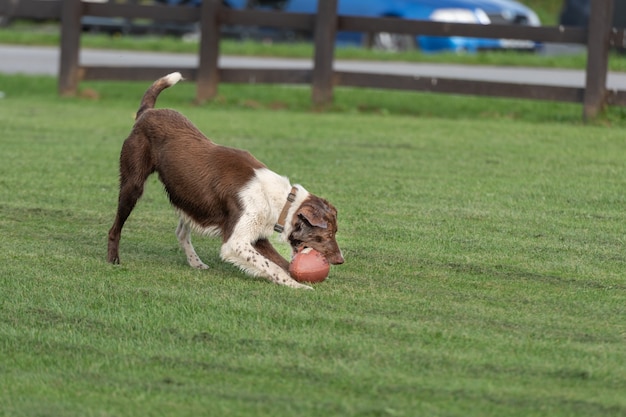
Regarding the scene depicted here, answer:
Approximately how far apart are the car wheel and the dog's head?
1648 cm

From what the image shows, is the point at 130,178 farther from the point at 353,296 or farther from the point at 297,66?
the point at 297,66

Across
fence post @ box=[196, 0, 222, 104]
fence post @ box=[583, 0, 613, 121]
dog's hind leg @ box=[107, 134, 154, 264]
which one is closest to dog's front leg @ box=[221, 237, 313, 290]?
dog's hind leg @ box=[107, 134, 154, 264]

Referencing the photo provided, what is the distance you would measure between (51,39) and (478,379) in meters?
21.9

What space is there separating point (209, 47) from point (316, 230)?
860 cm

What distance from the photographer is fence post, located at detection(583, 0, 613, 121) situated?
13.0 metres

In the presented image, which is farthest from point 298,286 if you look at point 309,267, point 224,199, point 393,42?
point 393,42

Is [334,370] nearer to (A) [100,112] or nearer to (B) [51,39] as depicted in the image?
(A) [100,112]

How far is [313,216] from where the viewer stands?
20.6ft

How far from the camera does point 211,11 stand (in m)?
14.4

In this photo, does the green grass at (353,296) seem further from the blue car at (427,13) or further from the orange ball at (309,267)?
the blue car at (427,13)

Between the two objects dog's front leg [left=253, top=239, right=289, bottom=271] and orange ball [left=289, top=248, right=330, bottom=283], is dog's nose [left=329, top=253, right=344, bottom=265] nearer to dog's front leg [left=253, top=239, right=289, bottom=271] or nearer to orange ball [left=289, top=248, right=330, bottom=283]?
orange ball [left=289, top=248, right=330, bottom=283]

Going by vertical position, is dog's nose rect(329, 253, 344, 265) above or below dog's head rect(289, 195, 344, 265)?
below

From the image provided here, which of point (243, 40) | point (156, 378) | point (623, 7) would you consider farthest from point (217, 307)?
point (243, 40)

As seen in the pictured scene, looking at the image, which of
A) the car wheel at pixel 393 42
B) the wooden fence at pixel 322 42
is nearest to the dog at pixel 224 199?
the wooden fence at pixel 322 42
